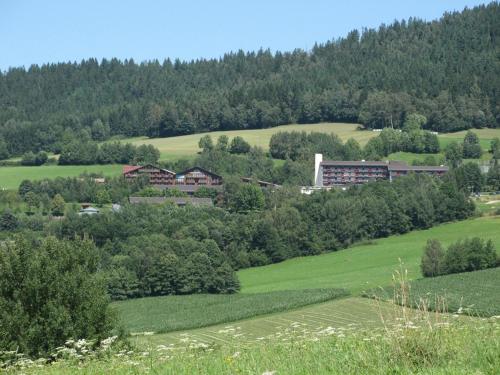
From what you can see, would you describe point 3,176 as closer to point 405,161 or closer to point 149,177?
point 149,177

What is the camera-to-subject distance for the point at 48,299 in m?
18.5

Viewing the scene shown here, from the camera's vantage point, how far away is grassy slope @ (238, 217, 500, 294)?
61769 mm

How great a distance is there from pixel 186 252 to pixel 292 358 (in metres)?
61.2

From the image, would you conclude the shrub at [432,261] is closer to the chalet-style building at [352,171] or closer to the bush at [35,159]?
the chalet-style building at [352,171]

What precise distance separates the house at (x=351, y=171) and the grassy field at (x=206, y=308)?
190 feet

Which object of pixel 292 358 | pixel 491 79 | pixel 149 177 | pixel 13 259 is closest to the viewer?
pixel 292 358

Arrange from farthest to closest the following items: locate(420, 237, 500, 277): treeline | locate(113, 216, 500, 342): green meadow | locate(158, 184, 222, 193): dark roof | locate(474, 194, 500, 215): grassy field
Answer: locate(158, 184, 222, 193): dark roof
locate(474, 194, 500, 215): grassy field
locate(420, 237, 500, 277): treeline
locate(113, 216, 500, 342): green meadow

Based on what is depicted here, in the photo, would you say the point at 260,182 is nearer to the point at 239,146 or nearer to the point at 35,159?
the point at 239,146

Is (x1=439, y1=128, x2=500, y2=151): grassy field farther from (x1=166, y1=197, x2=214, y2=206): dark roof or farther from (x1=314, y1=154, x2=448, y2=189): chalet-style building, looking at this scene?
(x1=166, y1=197, x2=214, y2=206): dark roof

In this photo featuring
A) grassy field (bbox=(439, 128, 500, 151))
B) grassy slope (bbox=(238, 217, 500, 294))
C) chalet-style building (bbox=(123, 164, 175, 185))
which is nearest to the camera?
grassy slope (bbox=(238, 217, 500, 294))

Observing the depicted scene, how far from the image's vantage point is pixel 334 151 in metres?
130

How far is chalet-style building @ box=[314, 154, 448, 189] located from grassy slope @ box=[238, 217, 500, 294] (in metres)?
32.8

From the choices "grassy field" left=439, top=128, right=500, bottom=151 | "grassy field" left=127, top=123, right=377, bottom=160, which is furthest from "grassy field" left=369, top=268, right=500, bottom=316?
"grassy field" left=127, top=123, right=377, bottom=160

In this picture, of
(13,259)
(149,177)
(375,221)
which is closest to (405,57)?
(149,177)
